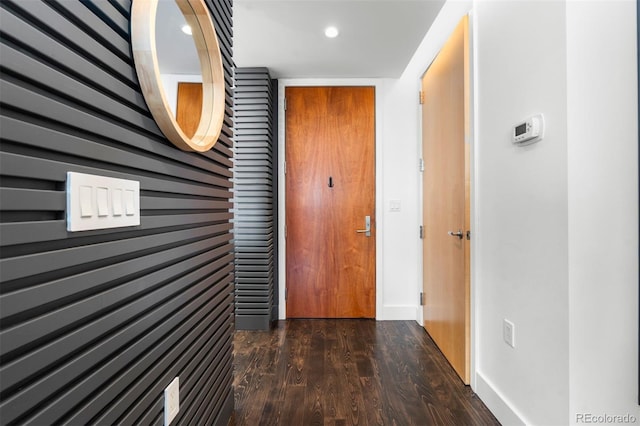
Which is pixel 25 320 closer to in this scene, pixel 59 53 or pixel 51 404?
pixel 51 404

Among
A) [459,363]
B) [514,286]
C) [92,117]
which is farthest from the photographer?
[459,363]

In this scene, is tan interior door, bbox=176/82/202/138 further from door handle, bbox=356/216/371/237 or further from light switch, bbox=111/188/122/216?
door handle, bbox=356/216/371/237

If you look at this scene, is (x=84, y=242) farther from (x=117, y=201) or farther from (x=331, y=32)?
(x=331, y=32)

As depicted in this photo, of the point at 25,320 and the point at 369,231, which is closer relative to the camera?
the point at 25,320

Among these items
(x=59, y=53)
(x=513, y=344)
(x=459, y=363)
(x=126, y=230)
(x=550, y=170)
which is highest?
(x=59, y=53)

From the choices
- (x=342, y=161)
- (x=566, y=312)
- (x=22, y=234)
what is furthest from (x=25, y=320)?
(x=342, y=161)

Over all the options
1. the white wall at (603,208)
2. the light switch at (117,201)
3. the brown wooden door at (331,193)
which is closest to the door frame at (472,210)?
the white wall at (603,208)

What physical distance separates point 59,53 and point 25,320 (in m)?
0.46

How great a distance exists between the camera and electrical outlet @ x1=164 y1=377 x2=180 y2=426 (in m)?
0.99

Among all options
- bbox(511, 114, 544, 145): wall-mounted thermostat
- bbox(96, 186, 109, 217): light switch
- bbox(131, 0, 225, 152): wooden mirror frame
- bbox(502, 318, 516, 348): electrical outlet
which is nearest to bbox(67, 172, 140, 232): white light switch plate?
bbox(96, 186, 109, 217): light switch

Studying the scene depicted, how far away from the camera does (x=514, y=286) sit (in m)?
1.58

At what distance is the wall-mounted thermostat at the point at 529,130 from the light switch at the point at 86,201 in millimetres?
1575

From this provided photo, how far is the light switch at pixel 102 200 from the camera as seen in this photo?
2.26 feet

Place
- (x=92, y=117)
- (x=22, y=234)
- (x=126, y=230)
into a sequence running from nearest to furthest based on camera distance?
(x=22, y=234), (x=92, y=117), (x=126, y=230)
